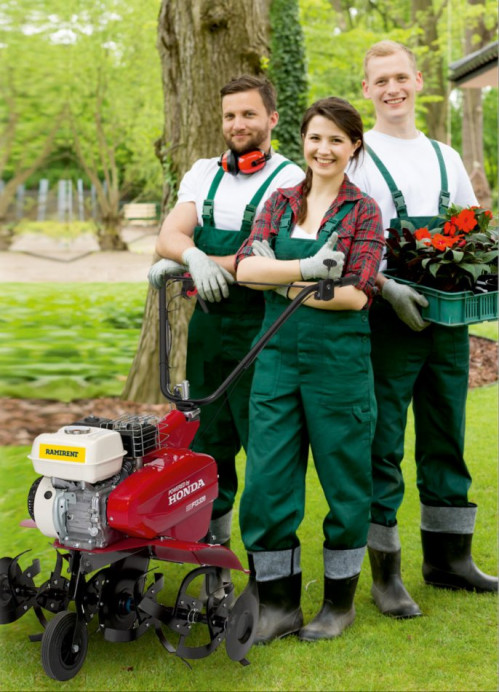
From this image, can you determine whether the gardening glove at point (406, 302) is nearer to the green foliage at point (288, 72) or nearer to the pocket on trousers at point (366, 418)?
the pocket on trousers at point (366, 418)

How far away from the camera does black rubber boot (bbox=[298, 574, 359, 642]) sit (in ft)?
8.78

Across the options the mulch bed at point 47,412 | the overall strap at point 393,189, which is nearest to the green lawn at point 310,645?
the mulch bed at point 47,412

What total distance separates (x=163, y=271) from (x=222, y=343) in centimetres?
29

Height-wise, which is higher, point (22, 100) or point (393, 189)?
point (22, 100)

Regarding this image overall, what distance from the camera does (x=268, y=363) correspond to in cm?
255

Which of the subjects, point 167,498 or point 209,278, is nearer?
point 167,498

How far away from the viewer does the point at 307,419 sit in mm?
2543

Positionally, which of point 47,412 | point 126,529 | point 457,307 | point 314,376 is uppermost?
point 457,307

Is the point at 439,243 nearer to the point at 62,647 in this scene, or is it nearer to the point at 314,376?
the point at 314,376

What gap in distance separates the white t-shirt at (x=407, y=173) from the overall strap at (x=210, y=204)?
42 centimetres

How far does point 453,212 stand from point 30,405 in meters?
3.22

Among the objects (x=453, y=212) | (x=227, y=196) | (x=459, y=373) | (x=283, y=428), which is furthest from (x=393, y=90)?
(x=283, y=428)

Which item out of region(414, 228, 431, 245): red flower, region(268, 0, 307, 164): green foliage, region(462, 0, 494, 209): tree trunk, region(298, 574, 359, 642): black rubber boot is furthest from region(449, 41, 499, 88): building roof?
region(298, 574, 359, 642): black rubber boot

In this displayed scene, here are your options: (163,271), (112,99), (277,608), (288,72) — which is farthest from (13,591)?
(288,72)
